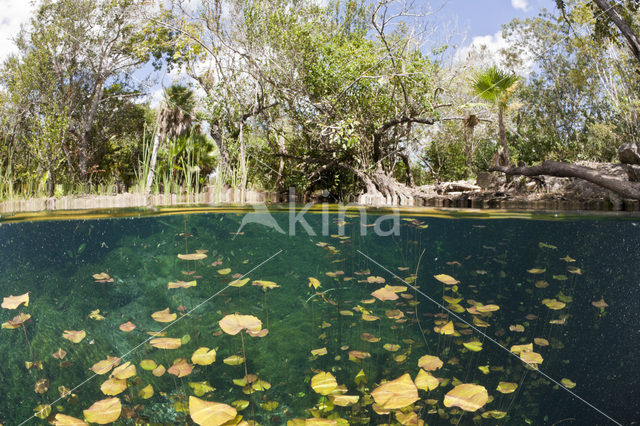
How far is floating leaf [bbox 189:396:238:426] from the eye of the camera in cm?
173

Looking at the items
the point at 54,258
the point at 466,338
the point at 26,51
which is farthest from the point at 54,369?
the point at 26,51

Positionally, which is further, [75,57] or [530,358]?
[75,57]

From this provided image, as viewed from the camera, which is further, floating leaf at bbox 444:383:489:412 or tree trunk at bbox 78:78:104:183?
tree trunk at bbox 78:78:104:183

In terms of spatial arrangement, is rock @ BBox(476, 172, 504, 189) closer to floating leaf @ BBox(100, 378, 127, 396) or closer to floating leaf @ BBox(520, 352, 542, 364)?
floating leaf @ BBox(520, 352, 542, 364)

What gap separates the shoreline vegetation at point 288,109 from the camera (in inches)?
362

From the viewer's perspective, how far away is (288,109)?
12.4 m

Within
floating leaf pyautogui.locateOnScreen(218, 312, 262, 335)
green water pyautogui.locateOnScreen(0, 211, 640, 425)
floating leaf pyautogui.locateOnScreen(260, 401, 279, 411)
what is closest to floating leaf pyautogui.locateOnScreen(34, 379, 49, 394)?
green water pyautogui.locateOnScreen(0, 211, 640, 425)

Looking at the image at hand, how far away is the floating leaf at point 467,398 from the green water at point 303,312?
165 cm

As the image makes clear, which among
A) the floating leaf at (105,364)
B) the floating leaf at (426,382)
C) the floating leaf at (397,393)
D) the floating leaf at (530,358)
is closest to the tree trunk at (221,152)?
the floating leaf at (105,364)

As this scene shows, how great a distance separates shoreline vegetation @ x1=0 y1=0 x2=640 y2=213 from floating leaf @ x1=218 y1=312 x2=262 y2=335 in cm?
531

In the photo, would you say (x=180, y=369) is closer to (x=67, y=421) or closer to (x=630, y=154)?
(x=67, y=421)

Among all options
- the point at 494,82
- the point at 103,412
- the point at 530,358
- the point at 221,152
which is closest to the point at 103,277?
the point at 103,412

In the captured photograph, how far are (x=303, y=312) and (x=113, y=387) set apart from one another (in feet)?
19.1

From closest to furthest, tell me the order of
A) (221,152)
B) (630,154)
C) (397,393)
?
(397,393) → (630,154) → (221,152)
